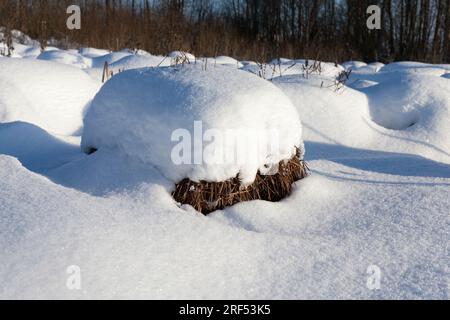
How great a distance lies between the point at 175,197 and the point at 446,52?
11.8 metres

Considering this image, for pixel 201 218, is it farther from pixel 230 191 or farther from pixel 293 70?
pixel 293 70

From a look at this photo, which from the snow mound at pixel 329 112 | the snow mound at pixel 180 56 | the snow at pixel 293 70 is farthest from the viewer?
the snow at pixel 293 70

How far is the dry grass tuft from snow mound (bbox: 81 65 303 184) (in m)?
0.04

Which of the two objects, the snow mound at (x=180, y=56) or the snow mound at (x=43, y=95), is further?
the snow mound at (x=43, y=95)

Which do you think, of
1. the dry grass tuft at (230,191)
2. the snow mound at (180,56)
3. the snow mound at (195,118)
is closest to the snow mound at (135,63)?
the snow mound at (180,56)

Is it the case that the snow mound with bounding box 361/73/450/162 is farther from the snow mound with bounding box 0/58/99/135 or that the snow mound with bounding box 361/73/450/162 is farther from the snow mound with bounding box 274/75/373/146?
the snow mound with bounding box 0/58/99/135

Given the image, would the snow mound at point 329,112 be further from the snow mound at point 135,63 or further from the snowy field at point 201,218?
the snow mound at point 135,63

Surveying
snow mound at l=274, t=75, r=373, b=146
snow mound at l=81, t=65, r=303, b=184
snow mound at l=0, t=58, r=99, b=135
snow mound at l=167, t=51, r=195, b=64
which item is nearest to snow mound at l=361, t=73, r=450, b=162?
snow mound at l=274, t=75, r=373, b=146

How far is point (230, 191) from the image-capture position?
207cm

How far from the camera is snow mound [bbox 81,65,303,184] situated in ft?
6.57

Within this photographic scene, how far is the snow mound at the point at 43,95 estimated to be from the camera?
3414 mm

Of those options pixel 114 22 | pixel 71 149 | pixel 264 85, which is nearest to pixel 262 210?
pixel 264 85
